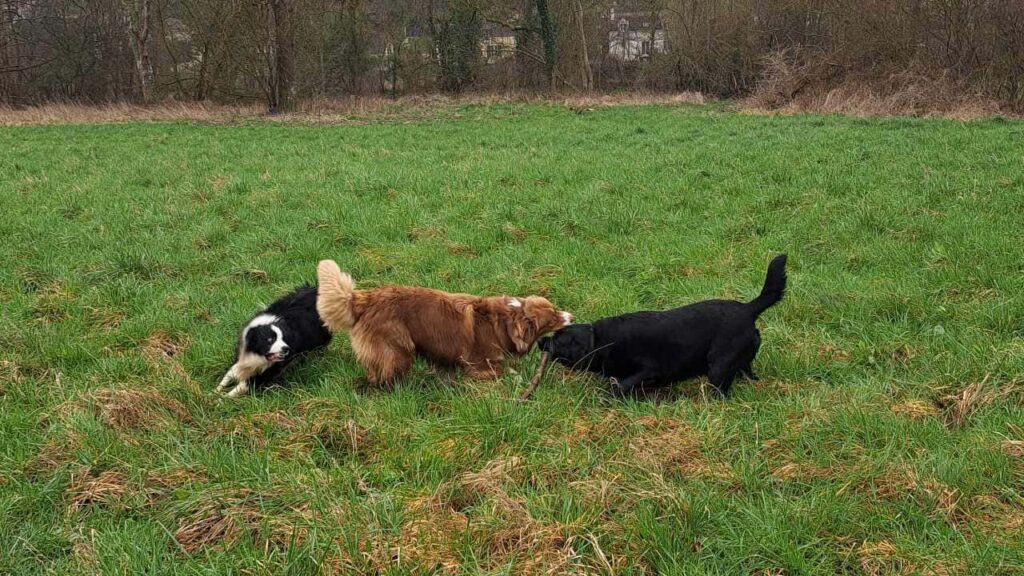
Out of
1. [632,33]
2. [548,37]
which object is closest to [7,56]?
[548,37]

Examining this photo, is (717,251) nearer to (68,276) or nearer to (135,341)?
(135,341)

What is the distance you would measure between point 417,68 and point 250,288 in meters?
30.2

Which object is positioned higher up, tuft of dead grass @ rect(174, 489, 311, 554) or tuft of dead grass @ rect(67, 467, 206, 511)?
tuft of dead grass @ rect(67, 467, 206, 511)

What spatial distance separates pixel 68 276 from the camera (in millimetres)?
6332

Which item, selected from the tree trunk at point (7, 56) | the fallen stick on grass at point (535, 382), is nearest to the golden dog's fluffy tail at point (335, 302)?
the fallen stick on grass at point (535, 382)

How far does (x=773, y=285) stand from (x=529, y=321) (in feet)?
5.23

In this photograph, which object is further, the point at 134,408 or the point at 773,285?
the point at 773,285

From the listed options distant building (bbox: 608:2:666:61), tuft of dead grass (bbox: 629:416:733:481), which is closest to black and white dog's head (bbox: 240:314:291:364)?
tuft of dead grass (bbox: 629:416:733:481)

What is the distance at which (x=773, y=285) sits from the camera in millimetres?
4102

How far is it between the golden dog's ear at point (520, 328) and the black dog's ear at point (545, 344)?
0.08m

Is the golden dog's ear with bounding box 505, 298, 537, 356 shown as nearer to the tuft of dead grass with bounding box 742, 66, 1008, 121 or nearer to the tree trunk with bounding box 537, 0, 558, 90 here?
the tuft of dead grass with bounding box 742, 66, 1008, 121

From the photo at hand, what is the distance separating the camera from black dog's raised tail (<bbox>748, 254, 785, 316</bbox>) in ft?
13.4

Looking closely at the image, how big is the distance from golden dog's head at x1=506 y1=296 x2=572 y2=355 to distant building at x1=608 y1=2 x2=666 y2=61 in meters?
31.1

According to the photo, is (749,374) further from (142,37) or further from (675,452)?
(142,37)
